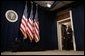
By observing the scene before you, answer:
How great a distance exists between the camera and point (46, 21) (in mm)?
6688

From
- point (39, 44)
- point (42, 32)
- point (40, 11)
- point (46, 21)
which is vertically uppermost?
point (40, 11)

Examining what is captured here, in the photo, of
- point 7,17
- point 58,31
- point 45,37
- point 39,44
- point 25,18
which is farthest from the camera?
point 58,31

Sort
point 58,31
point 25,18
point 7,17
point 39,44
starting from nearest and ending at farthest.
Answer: point 7,17
point 25,18
point 39,44
point 58,31

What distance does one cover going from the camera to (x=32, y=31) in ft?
17.9

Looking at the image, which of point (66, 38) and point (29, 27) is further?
point (66, 38)

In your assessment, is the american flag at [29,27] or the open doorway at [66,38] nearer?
the american flag at [29,27]

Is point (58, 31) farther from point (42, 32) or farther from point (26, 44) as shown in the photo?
point (26, 44)

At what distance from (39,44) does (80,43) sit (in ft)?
6.28

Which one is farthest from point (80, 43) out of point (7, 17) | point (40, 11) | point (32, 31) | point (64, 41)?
point (7, 17)

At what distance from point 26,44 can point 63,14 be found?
265 cm

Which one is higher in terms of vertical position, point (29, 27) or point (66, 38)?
point (29, 27)

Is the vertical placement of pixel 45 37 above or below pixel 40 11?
below

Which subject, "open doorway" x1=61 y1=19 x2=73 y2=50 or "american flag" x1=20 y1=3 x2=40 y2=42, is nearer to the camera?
"american flag" x1=20 y1=3 x2=40 y2=42

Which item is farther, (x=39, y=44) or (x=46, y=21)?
(x=46, y=21)
